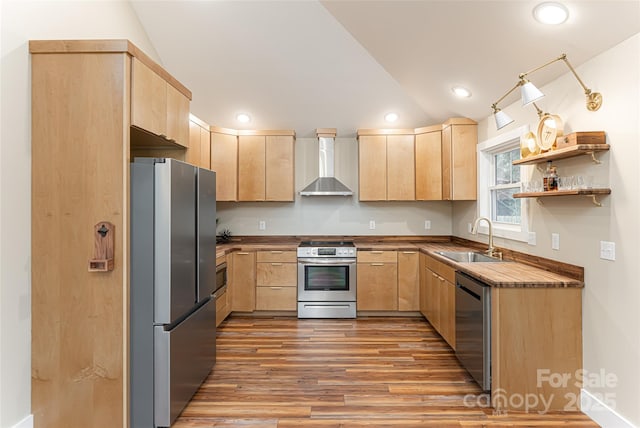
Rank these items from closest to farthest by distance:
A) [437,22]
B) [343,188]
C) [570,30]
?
[570,30] → [437,22] → [343,188]

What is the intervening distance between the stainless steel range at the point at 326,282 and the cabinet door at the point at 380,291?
0.11 m

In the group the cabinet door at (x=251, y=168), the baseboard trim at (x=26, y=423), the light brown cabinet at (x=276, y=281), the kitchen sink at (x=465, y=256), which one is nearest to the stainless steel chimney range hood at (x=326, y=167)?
the cabinet door at (x=251, y=168)

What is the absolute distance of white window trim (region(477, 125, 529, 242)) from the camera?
9.54ft

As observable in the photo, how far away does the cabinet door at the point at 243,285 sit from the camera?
13.5 feet

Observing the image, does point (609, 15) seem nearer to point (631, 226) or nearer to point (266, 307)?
point (631, 226)

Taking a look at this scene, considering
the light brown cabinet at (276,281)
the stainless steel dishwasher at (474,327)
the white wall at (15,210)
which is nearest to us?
the white wall at (15,210)

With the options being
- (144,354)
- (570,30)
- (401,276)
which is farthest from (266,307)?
(570,30)

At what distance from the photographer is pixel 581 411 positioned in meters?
2.20

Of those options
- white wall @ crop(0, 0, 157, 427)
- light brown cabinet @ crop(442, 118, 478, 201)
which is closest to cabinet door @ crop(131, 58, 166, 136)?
white wall @ crop(0, 0, 157, 427)

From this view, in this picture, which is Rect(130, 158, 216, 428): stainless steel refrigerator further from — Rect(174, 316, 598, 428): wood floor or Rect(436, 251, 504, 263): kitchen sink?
Rect(436, 251, 504, 263): kitchen sink

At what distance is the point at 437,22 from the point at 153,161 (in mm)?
2266

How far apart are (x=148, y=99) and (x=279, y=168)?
2.43 meters

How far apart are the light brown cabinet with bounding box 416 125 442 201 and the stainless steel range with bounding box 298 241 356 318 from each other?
119cm

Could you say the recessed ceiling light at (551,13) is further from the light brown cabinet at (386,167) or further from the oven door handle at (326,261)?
the oven door handle at (326,261)
